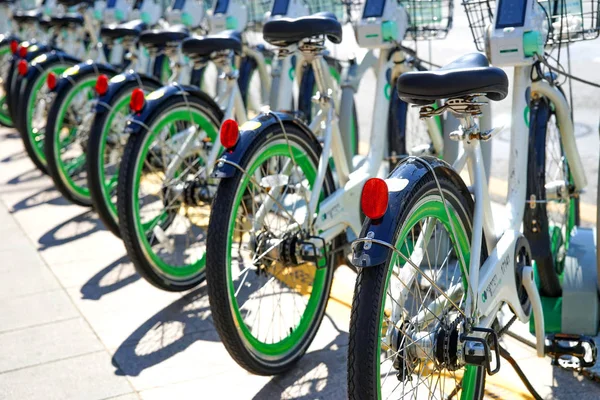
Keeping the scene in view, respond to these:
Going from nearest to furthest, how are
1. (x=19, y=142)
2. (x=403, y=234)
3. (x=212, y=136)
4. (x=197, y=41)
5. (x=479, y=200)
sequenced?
(x=403, y=234), (x=479, y=200), (x=197, y=41), (x=212, y=136), (x=19, y=142)

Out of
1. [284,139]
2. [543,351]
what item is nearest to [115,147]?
[284,139]

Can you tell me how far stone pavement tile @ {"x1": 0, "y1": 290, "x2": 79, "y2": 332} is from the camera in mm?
4461

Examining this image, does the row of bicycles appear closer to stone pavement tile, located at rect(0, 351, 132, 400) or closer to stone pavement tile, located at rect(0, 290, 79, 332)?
stone pavement tile, located at rect(0, 290, 79, 332)

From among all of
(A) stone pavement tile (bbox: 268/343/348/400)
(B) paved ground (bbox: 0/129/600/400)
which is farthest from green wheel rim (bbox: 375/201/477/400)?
(A) stone pavement tile (bbox: 268/343/348/400)

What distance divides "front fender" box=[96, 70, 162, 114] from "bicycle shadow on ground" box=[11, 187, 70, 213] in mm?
1576

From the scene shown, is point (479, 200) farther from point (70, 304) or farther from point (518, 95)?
point (70, 304)

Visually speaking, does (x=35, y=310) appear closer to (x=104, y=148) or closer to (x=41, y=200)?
(x=104, y=148)

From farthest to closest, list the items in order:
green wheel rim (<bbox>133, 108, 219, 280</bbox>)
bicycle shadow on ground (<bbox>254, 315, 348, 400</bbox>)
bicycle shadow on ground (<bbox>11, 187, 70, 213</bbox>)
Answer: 1. bicycle shadow on ground (<bbox>11, 187, 70, 213</bbox>)
2. green wheel rim (<bbox>133, 108, 219, 280</bbox>)
3. bicycle shadow on ground (<bbox>254, 315, 348, 400</bbox>)

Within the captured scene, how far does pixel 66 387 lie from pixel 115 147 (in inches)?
86.3

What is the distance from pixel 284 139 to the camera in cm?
384

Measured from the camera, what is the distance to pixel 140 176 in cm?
450

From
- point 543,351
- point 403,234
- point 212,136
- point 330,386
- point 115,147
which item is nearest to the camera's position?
point 403,234

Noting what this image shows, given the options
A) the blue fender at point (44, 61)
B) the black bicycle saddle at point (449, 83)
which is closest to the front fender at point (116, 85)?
the blue fender at point (44, 61)

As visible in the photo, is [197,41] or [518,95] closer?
[518,95]
